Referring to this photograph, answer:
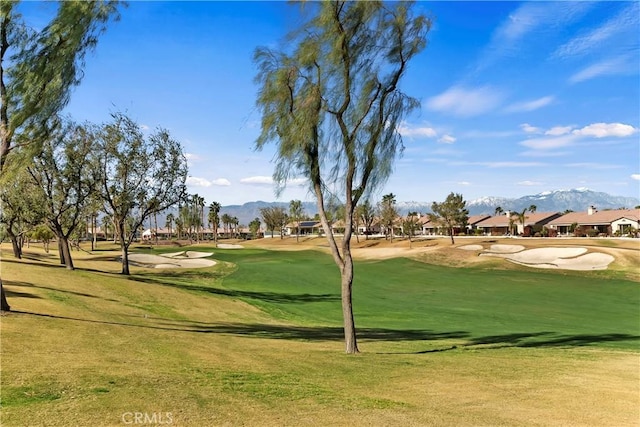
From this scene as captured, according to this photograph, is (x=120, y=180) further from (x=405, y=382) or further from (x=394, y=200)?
(x=394, y=200)

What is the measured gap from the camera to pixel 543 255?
63.6 metres

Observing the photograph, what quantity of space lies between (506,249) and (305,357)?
6379 centimetres

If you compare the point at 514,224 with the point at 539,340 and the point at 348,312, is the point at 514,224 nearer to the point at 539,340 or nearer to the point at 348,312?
the point at 539,340

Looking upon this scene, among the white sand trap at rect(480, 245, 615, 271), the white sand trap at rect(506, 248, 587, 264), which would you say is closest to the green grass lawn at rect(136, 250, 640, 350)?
the white sand trap at rect(480, 245, 615, 271)

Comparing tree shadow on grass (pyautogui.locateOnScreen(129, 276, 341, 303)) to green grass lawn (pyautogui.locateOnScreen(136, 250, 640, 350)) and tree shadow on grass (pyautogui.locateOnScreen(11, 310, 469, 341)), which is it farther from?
tree shadow on grass (pyautogui.locateOnScreen(11, 310, 469, 341))

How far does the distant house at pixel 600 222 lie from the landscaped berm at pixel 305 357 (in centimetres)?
8137

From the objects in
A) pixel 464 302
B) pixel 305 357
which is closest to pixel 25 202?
pixel 305 357

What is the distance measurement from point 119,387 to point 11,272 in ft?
83.5

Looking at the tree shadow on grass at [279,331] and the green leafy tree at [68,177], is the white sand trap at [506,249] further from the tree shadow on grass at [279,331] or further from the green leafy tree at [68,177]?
the green leafy tree at [68,177]

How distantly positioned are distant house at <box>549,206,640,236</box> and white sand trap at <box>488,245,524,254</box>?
Answer: 4224 cm

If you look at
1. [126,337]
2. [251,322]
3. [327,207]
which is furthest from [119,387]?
[251,322]

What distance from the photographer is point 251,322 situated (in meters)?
25.0

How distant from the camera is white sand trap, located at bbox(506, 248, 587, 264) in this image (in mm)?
60594

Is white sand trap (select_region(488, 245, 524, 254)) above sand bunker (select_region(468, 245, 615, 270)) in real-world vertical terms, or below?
above
